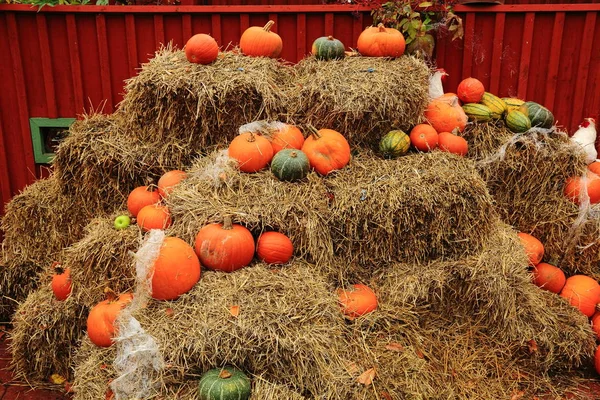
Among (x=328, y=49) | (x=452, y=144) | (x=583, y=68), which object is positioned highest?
(x=328, y=49)

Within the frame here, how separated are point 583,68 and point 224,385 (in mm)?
4939

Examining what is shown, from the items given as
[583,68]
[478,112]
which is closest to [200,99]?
[478,112]

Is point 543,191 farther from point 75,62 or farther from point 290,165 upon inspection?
point 75,62

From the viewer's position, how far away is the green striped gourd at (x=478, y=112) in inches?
199

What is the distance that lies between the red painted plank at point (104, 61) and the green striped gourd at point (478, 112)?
3618 millimetres

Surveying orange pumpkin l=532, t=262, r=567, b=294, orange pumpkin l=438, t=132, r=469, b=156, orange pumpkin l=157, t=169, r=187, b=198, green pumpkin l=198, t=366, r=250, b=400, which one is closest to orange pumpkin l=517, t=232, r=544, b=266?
orange pumpkin l=532, t=262, r=567, b=294

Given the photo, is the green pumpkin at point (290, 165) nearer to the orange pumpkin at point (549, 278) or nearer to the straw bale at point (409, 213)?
the straw bale at point (409, 213)

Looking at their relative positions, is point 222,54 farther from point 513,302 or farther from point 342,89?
point 513,302

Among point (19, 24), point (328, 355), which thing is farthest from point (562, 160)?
point (19, 24)

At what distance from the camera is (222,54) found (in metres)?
4.91

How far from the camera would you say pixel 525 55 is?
18.8 feet

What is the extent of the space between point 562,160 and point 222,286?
318 cm

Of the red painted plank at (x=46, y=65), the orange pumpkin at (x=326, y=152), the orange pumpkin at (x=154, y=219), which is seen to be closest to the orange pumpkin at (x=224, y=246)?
the orange pumpkin at (x=154, y=219)

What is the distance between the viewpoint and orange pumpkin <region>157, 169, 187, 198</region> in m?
4.32
